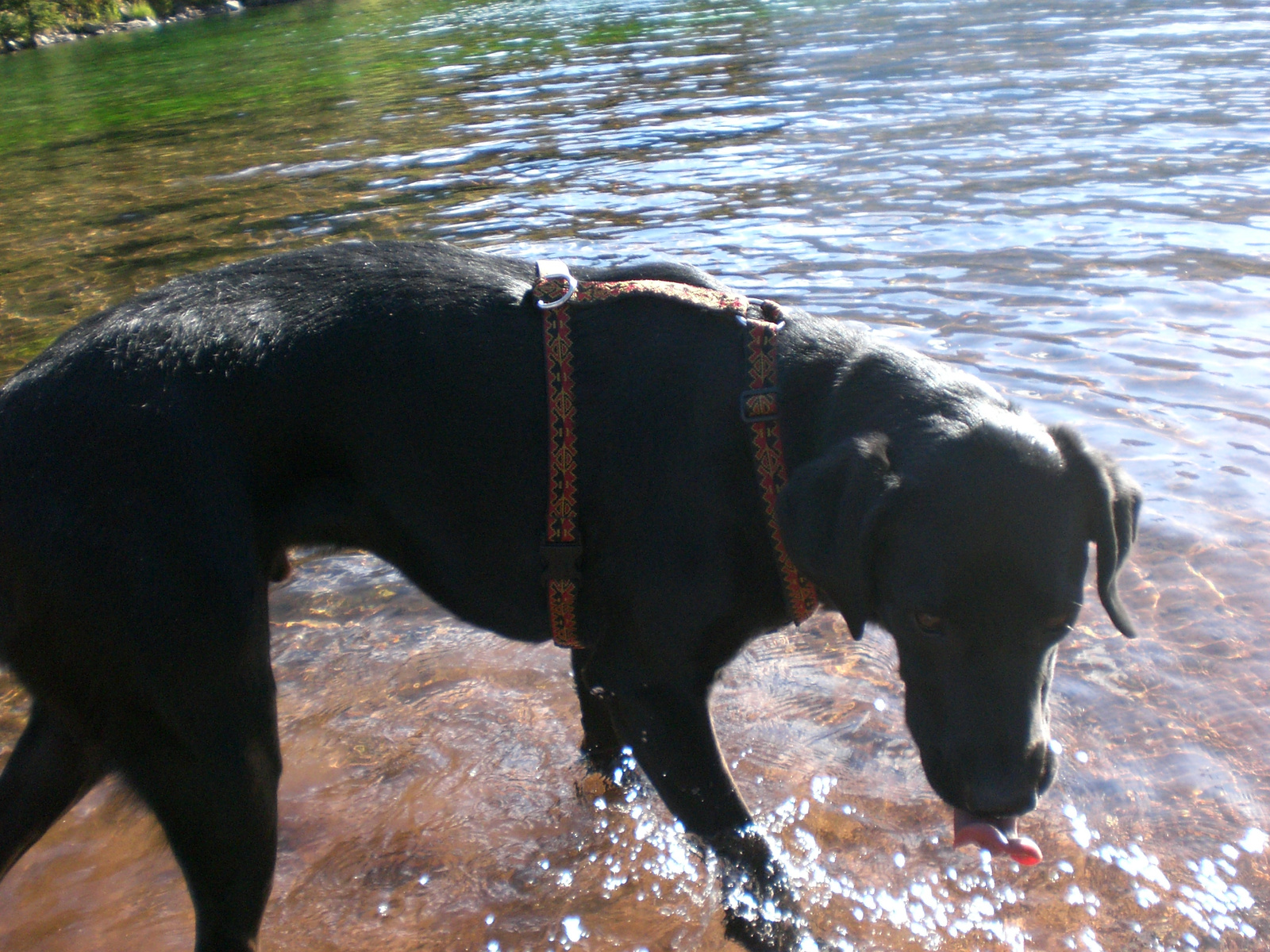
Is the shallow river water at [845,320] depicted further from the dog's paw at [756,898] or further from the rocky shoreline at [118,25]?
the rocky shoreline at [118,25]

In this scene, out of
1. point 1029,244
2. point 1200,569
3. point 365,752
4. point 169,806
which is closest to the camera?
point 169,806

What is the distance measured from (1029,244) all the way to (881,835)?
602 cm

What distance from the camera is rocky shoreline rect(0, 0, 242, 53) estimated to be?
149ft

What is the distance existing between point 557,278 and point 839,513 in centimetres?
111

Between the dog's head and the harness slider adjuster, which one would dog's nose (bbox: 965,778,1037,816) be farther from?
the harness slider adjuster

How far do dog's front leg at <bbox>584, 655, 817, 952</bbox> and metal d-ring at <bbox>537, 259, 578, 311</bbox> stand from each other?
3.34 feet

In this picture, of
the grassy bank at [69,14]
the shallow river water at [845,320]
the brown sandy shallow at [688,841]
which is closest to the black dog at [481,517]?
the brown sandy shallow at [688,841]

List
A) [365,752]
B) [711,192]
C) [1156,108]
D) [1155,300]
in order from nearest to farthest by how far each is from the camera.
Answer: [365,752] → [1155,300] → [711,192] → [1156,108]

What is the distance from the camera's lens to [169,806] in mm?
2566

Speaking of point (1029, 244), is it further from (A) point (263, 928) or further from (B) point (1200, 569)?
(A) point (263, 928)

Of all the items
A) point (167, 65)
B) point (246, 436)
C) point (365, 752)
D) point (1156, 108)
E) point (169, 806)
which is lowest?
point (167, 65)

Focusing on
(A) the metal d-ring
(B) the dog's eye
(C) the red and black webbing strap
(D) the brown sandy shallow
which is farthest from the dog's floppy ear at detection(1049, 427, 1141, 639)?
(A) the metal d-ring

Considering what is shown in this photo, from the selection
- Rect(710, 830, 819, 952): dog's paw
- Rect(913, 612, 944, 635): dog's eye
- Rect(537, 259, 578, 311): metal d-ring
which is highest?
Rect(537, 259, 578, 311): metal d-ring

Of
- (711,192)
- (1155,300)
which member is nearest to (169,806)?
A: (1155,300)
